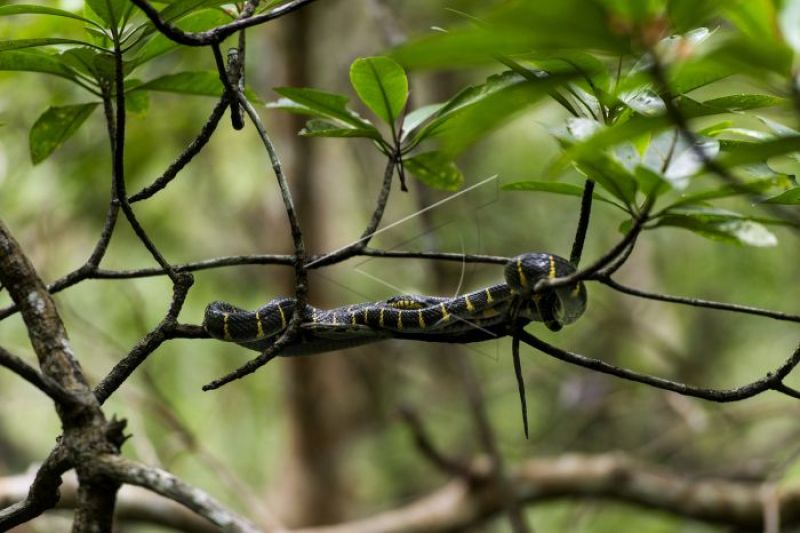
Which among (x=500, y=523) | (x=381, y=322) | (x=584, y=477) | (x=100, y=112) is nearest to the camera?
(x=381, y=322)

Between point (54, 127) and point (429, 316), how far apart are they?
859 mm

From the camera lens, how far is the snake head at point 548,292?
125cm

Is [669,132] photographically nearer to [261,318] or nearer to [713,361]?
[261,318]

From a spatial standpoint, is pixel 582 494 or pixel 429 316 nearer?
pixel 429 316

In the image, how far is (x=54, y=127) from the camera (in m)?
1.71

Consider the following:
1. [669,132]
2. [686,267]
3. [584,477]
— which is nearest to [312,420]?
[584,477]

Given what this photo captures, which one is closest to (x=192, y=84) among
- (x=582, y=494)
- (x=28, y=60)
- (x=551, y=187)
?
(x=28, y=60)

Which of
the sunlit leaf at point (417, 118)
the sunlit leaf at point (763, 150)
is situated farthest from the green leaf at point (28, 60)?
the sunlit leaf at point (763, 150)

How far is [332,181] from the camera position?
5.62 meters

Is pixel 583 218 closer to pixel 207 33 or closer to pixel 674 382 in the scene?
pixel 674 382

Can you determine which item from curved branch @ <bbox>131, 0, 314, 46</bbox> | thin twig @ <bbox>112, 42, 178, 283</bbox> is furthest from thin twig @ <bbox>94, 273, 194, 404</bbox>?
curved branch @ <bbox>131, 0, 314, 46</bbox>

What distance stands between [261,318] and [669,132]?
73cm

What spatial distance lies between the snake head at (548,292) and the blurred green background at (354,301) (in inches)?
119

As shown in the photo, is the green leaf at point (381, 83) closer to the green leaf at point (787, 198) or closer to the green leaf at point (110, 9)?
the green leaf at point (110, 9)
